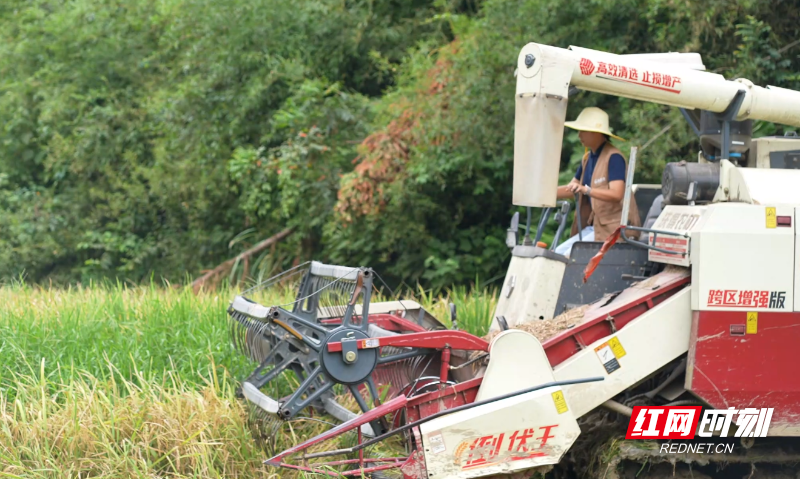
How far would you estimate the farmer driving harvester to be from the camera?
6.13 metres

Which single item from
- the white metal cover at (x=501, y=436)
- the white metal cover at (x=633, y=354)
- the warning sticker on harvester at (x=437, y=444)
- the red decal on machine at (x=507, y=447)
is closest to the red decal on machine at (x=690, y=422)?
the white metal cover at (x=633, y=354)

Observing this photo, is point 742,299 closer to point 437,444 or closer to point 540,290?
point 540,290

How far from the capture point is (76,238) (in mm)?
16219

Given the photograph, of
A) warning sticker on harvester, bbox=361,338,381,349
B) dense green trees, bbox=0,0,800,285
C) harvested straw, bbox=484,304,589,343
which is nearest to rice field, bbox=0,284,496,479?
warning sticker on harvester, bbox=361,338,381,349

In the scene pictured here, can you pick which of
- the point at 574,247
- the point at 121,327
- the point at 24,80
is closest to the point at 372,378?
the point at 574,247

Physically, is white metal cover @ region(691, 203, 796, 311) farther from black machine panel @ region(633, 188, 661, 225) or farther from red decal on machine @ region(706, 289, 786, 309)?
black machine panel @ region(633, 188, 661, 225)

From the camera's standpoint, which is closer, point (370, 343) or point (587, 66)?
point (370, 343)

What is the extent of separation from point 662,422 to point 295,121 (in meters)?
8.45

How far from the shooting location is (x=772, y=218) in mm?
4797

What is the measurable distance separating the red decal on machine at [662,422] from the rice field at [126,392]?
1.86 meters

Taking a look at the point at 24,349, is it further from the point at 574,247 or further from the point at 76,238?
the point at 76,238

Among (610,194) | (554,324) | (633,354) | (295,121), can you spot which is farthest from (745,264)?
(295,121)

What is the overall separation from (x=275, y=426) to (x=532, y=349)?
159cm

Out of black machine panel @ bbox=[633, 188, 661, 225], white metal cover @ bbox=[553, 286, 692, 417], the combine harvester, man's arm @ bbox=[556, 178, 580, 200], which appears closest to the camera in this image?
the combine harvester
